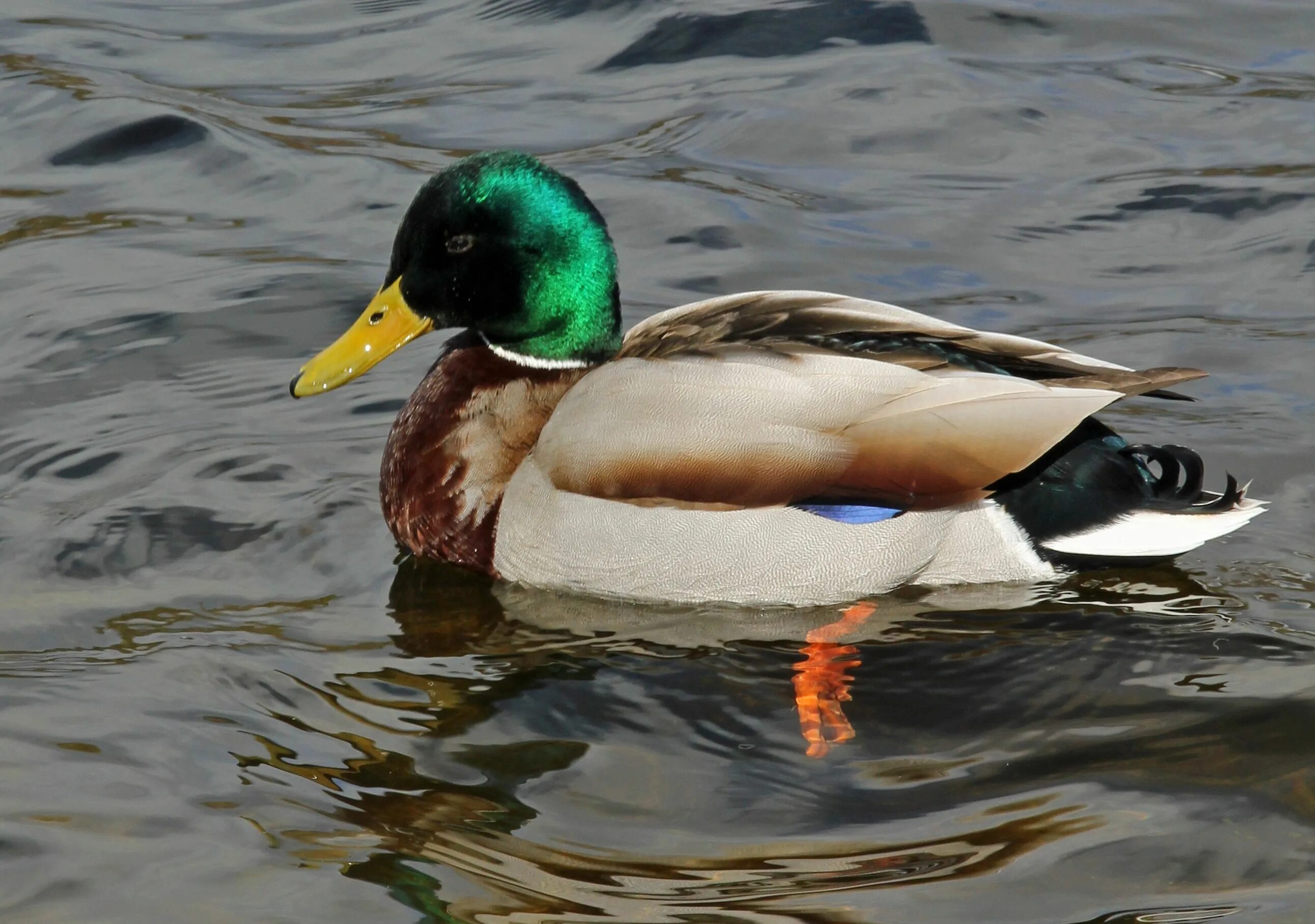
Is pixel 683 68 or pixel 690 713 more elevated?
pixel 683 68

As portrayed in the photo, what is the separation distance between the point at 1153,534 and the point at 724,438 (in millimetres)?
1285

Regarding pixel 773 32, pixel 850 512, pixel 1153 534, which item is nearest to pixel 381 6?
pixel 773 32

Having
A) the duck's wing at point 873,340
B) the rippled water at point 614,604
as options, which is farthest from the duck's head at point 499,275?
the rippled water at point 614,604

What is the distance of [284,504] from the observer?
5.99 meters

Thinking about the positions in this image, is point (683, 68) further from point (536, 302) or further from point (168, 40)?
point (536, 302)

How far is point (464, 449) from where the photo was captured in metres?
5.43

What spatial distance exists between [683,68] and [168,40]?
2.92 metres

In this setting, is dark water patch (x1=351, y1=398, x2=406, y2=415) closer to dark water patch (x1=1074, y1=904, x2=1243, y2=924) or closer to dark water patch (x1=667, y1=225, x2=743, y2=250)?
dark water patch (x1=667, y1=225, x2=743, y2=250)

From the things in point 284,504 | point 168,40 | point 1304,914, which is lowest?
point 1304,914

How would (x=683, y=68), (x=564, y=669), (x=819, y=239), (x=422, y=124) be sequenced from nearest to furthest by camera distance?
1. (x=564, y=669)
2. (x=819, y=239)
3. (x=422, y=124)
4. (x=683, y=68)

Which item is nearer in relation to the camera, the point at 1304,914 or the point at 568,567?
the point at 1304,914

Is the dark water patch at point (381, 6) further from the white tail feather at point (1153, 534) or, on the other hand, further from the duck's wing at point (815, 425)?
the white tail feather at point (1153, 534)

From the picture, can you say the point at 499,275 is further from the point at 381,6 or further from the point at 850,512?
the point at 381,6

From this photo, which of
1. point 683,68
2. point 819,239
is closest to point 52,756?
point 819,239
